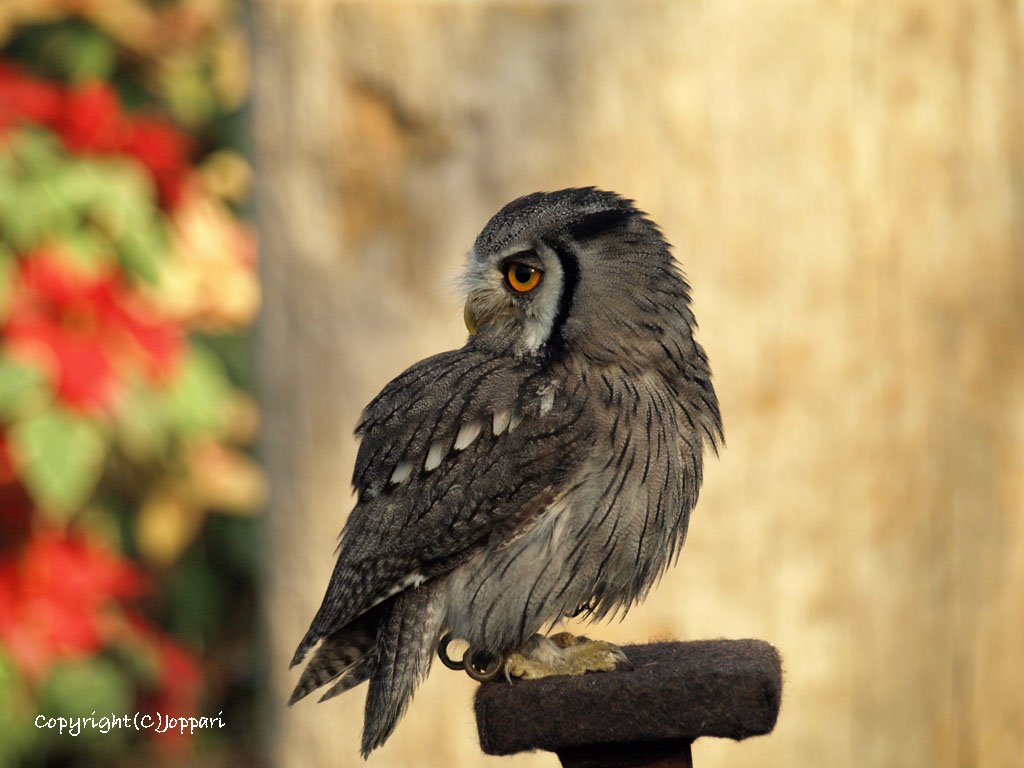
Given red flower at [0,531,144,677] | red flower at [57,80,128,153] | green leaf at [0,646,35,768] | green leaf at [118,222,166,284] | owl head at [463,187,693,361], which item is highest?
red flower at [57,80,128,153]

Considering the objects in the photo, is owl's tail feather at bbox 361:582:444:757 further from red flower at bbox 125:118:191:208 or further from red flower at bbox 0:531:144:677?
red flower at bbox 125:118:191:208

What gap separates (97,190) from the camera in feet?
10.2

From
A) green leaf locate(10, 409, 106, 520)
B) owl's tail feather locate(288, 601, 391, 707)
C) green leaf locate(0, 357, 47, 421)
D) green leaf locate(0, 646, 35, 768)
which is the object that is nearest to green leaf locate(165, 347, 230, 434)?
green leaf locate(10, 409, 106, 520)

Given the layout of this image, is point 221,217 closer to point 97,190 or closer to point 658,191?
point 97,190

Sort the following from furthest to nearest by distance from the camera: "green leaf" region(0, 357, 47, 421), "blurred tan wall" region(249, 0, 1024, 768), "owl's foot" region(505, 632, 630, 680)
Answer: "green leaf" region(0, 357, 47, 421) < "blurred tan wall" region(249, 0, 1024, 768) < "owl's foot" region(505, 632, 630, 680)

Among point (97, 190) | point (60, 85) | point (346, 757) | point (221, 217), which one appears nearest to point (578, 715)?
point (346, 757)

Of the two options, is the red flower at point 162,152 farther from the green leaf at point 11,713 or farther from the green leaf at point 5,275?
the green leaf at point 11,713

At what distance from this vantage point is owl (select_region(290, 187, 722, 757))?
1.48 meters

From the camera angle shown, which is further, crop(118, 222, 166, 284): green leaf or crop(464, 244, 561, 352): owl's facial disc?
crop(118, 222, 166, 284): green leaf

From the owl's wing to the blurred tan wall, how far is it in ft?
2.49

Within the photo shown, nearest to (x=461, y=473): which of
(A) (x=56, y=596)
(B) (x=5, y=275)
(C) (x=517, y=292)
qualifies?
(C) (x=517, y=292)

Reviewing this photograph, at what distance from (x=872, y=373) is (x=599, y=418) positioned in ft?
3.33

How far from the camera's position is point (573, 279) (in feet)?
4.90

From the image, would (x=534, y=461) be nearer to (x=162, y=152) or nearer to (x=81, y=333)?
(x=81, y=333)
